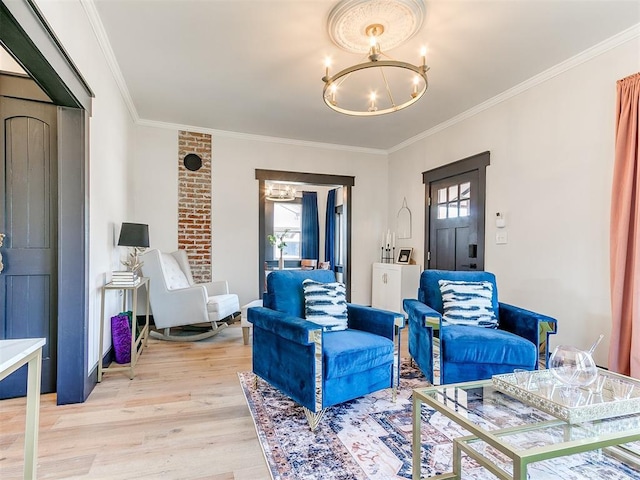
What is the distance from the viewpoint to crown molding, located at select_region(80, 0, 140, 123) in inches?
92.9

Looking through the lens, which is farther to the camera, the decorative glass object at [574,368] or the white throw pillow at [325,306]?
the white throw pillow at [325,306]

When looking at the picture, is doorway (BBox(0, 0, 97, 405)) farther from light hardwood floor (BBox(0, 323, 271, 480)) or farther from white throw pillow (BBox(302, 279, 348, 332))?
white throw pillow (BBox(302, 279, 348, 332))

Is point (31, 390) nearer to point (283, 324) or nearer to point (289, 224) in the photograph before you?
point (283, 324)

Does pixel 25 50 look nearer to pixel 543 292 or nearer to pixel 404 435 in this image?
pixel 404 435

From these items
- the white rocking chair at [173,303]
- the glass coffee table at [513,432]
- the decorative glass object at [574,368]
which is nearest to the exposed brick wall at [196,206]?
the white rocking chair at [173,303]

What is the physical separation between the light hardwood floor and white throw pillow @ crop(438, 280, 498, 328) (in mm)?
1671

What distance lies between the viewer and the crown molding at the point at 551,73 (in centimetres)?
263

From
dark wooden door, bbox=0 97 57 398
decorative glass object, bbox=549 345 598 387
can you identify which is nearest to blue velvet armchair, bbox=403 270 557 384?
decorative glass object, bbox=549 345 598 387

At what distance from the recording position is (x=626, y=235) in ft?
8.26

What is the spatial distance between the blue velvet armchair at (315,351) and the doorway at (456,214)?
6.84 feet

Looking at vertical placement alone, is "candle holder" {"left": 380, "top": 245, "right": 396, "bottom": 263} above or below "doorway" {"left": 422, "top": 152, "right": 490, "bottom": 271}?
below

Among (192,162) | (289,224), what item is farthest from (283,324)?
(289,224)

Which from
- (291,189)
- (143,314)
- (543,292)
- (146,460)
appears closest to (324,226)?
(291,189)

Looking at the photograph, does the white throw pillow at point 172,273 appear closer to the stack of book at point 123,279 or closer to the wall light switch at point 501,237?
the stack of book at point 123,279
